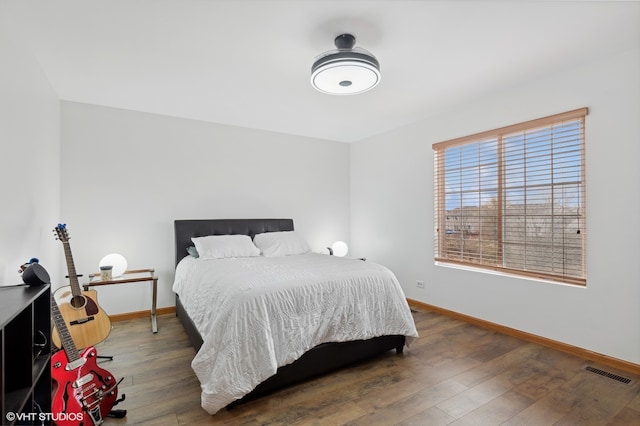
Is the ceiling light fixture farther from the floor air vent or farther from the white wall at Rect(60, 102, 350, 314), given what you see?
the floor air vent

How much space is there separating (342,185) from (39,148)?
3952 millimetres

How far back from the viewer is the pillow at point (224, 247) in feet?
11.4

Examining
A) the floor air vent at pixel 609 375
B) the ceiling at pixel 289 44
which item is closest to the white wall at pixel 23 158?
the ceiling at pixel 289 44

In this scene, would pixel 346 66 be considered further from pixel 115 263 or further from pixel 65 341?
pixel 115 263

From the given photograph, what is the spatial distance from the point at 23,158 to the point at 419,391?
3.31 metres

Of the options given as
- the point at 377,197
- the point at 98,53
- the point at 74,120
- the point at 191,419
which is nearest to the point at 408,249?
the point at 377,197

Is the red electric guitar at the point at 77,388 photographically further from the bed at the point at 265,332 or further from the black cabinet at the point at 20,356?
the bed at the point at 265,332

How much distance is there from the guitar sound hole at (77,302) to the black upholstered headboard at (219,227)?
1330 mm

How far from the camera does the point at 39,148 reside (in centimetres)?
261

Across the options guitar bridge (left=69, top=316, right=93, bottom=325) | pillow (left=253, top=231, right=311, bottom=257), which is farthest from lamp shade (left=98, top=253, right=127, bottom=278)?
pillow (left=253, top=231, right=311, bottom=257)

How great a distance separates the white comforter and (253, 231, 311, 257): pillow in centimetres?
88

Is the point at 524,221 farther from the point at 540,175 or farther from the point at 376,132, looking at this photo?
the point at 376,132

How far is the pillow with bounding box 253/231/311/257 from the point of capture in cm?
387

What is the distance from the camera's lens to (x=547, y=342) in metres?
2.88
